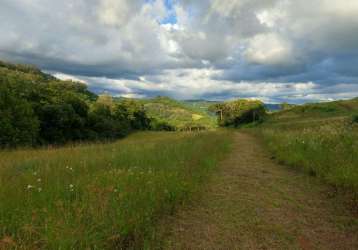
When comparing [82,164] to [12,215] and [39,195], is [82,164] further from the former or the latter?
[12,215]

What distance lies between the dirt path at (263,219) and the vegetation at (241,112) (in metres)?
79.2

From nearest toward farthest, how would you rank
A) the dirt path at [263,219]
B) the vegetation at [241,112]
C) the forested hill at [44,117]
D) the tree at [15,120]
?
the dirt path at [263,219] → the tree at [15,120] → the forested hill at [44,117] → the vegetation at [241,112]

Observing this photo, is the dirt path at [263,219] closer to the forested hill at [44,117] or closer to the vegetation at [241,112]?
the forested hill at [44,117]

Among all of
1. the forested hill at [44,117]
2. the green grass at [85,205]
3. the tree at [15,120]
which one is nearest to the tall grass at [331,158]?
the green grass at [85,205]

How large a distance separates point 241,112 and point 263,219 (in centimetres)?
8392

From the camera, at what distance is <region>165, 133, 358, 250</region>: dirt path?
3.94m

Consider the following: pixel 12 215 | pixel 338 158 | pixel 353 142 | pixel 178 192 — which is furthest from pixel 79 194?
pixel 353 142

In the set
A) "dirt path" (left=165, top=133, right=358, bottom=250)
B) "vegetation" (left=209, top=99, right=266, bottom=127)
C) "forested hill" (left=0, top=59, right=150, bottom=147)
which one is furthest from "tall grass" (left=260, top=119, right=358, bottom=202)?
"vegetation" (left=209, top=99, right=266, bottom=127)

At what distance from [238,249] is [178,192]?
211 cm

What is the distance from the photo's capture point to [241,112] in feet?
283

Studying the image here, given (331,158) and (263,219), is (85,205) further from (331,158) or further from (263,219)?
(331,158)

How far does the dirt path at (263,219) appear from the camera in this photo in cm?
394

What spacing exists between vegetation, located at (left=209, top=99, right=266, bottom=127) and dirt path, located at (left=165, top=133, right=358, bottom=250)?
79186 mm

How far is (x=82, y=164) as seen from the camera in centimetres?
718
